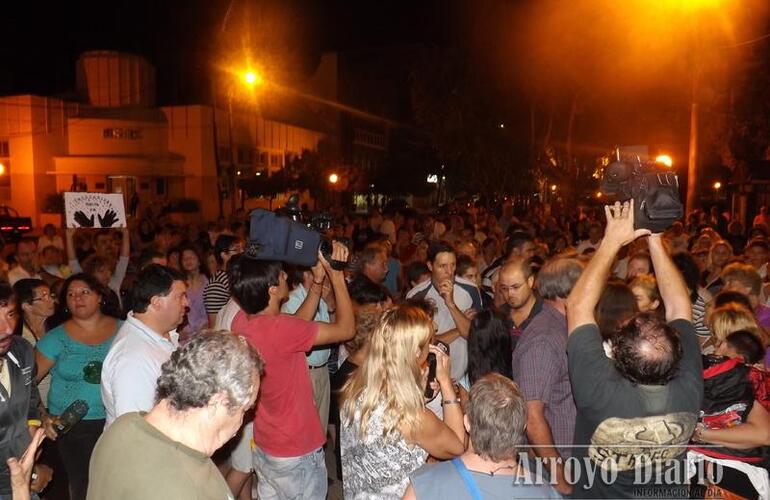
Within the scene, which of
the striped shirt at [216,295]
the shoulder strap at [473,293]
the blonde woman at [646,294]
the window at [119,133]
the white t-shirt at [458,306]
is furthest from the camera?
the window at [119,133]

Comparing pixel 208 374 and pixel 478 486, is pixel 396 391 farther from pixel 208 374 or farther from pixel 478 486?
pixel 208 374

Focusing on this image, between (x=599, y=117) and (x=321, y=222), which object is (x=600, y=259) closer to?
(x=321, y=222)

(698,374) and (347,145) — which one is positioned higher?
(347,145)

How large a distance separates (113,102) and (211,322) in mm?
33956

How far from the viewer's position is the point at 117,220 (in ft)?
23.6

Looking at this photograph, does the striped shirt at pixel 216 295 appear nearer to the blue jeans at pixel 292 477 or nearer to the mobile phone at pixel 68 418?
the blue jeans at pixel 292 477

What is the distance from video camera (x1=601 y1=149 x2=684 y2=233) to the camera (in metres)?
2.69

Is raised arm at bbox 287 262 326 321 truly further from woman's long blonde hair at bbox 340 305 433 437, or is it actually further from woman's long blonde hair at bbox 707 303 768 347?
woman's long blonde hair at bbox 707 303 768 347

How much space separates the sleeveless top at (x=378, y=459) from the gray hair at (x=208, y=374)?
0.84 m

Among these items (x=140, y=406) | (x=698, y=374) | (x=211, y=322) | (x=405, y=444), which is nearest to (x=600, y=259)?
(x=698, y=374)

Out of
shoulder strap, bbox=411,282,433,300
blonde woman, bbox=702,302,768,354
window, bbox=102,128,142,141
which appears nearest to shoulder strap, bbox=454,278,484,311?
shoulder strap, bbox=411,282,433,300

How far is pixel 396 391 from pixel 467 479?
67 cm

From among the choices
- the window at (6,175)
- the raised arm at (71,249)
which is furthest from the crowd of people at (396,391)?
the window at (6,175)

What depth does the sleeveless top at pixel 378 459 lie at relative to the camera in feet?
9.32
